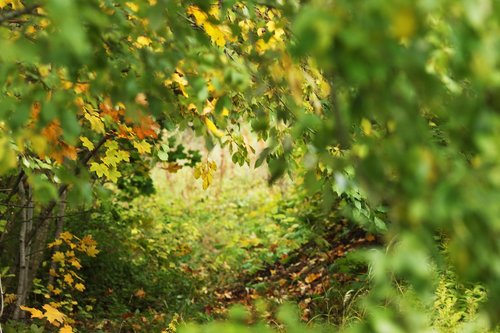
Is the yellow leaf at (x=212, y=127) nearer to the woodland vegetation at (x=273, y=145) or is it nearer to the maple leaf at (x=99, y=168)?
the woodland vegetation at (x=273, y=145)

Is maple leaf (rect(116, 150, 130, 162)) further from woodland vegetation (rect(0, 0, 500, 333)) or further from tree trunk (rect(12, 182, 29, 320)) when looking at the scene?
tree trunk (rect(12, 182, 29, 320))

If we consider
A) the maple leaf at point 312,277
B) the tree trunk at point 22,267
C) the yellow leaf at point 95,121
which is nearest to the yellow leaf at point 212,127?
the yellow leaf at point 95,121

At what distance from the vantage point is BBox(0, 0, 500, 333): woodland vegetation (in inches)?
44.3

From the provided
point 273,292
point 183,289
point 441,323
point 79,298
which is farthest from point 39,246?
point 441,323

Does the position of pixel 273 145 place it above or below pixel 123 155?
above

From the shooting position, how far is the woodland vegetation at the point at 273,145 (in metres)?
1.12

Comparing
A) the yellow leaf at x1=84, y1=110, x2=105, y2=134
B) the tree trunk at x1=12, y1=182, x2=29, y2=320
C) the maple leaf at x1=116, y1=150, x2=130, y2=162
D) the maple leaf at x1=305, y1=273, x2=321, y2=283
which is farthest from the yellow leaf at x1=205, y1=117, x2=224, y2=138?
the maple leaf at x1=305, y1=273, x2=321, y2=283

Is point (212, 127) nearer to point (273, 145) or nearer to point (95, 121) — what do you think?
point (95, 121)

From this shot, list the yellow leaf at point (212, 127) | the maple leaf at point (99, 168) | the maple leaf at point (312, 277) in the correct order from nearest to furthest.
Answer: the yellow leaf at point (212, 127) → the maple leaf at point (99, 168) → the maple leaf at point (312, 277)

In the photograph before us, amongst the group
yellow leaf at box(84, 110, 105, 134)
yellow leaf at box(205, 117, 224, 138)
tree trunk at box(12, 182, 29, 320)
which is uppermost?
yellow leaf at box(205, 117, 224, 138)

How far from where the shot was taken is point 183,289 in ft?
21.6

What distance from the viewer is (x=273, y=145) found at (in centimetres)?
230

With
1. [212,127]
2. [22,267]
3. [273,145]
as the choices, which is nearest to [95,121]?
[212,127]

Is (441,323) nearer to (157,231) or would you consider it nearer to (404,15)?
(404,15)
